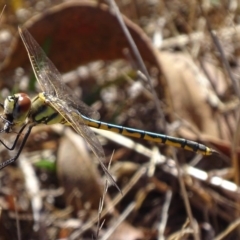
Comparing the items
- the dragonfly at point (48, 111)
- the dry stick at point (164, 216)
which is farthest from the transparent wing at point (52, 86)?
the dry stick at point (164, 216)

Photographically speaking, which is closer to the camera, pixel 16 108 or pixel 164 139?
pixel 16 108

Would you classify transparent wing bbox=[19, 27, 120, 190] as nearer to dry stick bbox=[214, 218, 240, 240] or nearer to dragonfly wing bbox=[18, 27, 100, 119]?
dragonfly wing bbox=[18, 27, 100, 119]

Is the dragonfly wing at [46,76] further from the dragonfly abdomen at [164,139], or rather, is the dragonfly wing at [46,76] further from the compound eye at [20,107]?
the compound eye at [20,107]

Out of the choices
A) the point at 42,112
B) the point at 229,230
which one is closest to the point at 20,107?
the point at 42,112

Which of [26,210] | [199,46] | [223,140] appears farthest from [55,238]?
[199,46]

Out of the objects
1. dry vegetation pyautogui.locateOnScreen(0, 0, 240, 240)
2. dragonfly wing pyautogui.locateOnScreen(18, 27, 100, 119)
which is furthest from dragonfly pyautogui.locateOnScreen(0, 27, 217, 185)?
dry vegetation pyautogui.locateOnScreen(0, 0, 240, 240)

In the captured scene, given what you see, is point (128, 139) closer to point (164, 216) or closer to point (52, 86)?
point (164, 216)
